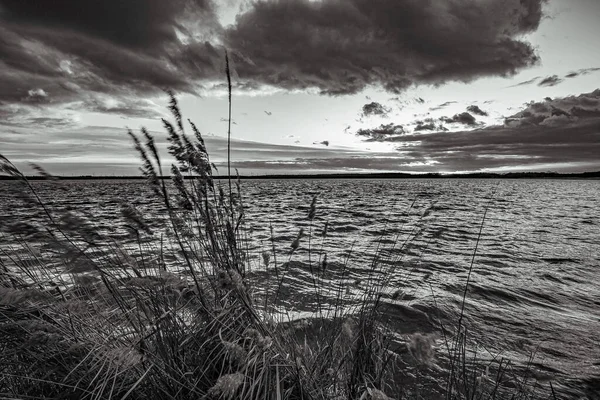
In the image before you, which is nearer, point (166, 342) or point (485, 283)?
point (166, 342)

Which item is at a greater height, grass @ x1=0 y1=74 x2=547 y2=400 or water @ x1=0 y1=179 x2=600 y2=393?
grass @ x1=0 y1=74 x2=547 y2=400

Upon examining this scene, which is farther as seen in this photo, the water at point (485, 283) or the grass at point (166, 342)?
the water at point (485, 283)

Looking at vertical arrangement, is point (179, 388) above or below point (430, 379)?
above

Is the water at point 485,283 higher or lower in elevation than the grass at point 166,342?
lower

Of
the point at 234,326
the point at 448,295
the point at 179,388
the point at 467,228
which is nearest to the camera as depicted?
the point at 179,388

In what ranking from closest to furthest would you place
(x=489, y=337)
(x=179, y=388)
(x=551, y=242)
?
(x=179, y=388)
(x=489, y=337)
(x=551, y=242)

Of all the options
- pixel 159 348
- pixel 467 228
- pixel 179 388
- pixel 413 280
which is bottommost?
pixel 467 228

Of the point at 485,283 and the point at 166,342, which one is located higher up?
the point at 166,342

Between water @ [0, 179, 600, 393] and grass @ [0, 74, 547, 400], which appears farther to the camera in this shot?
water @ [0, 179, 600, 393]

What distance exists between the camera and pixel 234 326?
8.38 ft

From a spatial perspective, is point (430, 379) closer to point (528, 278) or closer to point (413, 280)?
point (413, 280)

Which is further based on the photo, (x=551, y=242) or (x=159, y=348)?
(x=551, y=242)

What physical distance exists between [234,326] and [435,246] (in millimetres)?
9498

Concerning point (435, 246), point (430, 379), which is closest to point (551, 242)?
point (435, 246)
